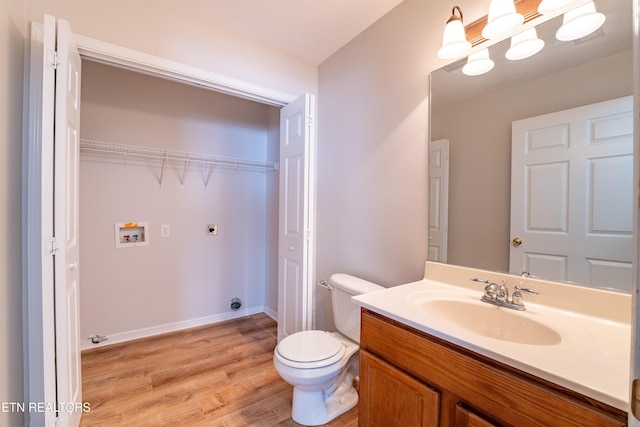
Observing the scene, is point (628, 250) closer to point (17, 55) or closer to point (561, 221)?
point (561, 221)

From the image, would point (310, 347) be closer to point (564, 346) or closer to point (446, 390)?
point (446, 390)

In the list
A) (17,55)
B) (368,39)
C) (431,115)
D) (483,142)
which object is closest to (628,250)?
(483,142)

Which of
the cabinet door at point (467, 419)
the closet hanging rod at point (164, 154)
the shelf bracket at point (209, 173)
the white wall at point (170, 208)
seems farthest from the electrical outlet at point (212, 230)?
the cabinet door at point (467, 419)

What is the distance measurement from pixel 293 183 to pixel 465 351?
5.36ft

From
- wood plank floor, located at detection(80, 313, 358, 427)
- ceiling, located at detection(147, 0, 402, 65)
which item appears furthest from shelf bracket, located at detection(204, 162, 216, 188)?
wood plank floor, located at detection(80, 313, 358, 427)

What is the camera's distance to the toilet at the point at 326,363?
1424 mm

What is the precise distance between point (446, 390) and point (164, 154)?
8.93 feet

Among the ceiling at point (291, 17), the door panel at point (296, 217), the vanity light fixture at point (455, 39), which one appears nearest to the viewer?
the vanity light fixture at point (455, 39)

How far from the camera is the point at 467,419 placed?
2.60ft

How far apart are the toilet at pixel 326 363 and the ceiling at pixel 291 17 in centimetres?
169

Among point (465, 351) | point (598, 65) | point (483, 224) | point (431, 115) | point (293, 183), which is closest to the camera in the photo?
point (465, 351)

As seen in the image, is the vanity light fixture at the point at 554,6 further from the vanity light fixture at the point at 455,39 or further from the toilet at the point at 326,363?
the toilet at the point at 326,363

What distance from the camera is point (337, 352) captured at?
152 centimetres

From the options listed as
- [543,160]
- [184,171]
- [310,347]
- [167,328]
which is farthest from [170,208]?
[543,160]
